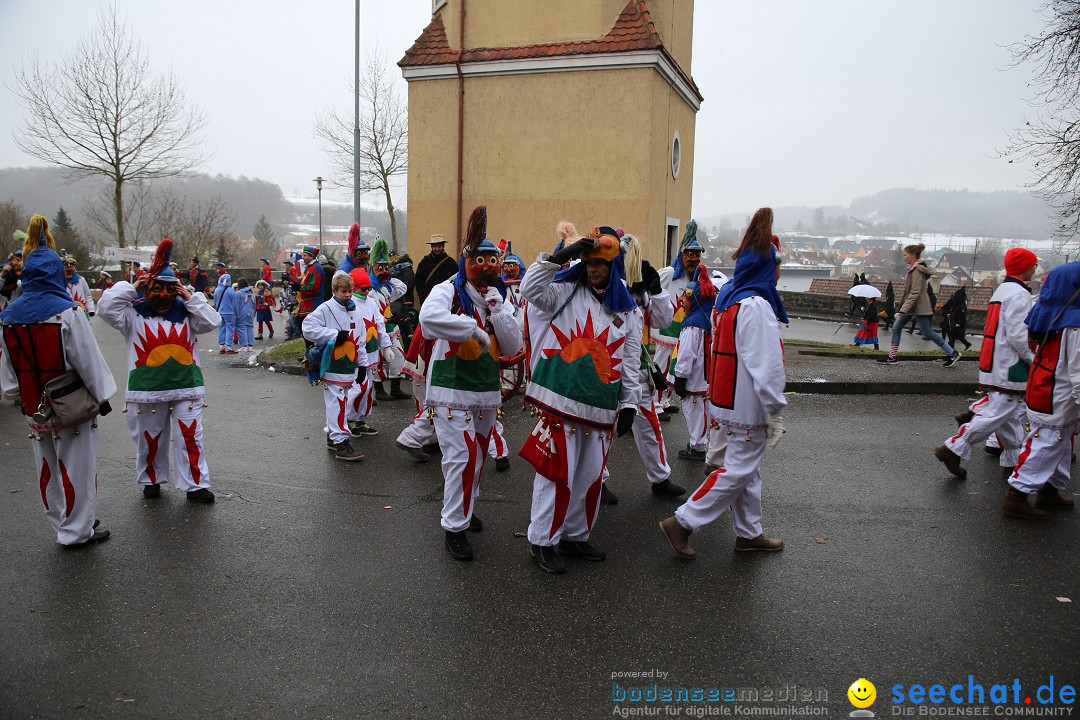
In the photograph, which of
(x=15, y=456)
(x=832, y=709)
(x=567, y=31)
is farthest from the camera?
(x=567, y=31)

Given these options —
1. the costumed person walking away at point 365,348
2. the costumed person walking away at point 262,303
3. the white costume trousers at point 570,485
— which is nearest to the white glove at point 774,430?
the white costume trousers at point 570,485

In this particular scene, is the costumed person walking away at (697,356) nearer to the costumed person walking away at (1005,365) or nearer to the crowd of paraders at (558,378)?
the crowd of paraders at (558,378)

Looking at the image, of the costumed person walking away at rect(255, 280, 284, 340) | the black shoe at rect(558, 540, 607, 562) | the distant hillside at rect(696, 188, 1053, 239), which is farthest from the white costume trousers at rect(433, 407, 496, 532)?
the distant hillside at rect(696, 188, 1053, 239)

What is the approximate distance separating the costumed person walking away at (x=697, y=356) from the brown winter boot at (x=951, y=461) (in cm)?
203

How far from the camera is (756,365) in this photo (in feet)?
14.3

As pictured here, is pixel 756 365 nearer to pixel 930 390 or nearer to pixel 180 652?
pixel 180 652

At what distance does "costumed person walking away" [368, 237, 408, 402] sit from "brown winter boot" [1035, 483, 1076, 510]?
6.40 meters

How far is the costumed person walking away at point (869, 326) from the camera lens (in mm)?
16359

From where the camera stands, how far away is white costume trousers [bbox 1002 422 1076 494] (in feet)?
17.5

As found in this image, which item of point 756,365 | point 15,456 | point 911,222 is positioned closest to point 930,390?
Answer: point 756,365

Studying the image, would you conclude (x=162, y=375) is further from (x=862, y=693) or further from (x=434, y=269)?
(x=862, y=693)

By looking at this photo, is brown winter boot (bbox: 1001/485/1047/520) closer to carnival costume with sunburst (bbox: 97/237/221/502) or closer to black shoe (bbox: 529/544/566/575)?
black shoe (bbox: 529/544/566/575)

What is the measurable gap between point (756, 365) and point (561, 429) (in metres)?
1.22

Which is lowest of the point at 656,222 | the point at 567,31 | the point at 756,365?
the point at 756,365
